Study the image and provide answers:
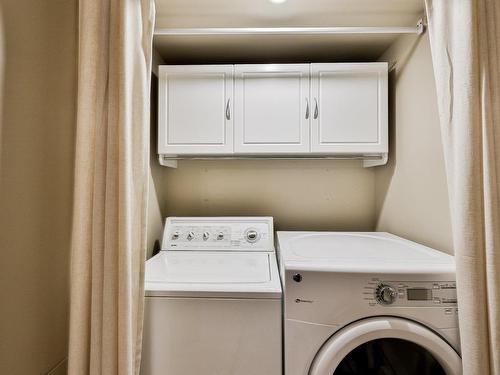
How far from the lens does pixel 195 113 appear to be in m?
1.85

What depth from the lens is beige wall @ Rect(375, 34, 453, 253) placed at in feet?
4.87

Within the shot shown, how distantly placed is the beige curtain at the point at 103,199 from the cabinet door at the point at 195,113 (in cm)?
83

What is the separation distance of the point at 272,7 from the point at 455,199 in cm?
127

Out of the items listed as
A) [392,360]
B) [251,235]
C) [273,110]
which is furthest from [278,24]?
[392,360]

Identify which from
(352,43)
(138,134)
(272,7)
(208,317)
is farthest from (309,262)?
(352,43)

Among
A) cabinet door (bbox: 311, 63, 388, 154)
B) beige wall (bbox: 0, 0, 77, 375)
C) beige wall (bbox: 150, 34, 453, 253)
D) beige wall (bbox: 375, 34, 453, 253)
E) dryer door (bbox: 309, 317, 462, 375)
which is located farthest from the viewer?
beige wall (bbox: 150, 34, 453, 253)

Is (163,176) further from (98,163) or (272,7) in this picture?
(272,7)

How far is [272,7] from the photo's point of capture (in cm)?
150

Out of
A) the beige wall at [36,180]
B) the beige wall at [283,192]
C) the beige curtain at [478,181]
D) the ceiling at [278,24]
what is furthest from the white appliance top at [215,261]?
the ceiling at [278,24]

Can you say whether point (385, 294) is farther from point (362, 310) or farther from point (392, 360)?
point (392, 360)

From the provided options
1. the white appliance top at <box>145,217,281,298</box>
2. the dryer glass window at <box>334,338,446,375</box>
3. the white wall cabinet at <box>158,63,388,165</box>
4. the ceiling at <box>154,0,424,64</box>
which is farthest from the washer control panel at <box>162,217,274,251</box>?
the ceiling at <box>154,0,424,64</box>

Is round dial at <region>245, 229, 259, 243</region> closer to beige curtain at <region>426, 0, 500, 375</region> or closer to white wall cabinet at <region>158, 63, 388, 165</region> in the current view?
white wall cabinet at <region>158, 63, 388, 165</region>

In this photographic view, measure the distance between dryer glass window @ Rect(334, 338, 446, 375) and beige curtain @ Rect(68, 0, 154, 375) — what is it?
0.98 metres

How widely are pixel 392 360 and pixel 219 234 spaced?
1.14 m
